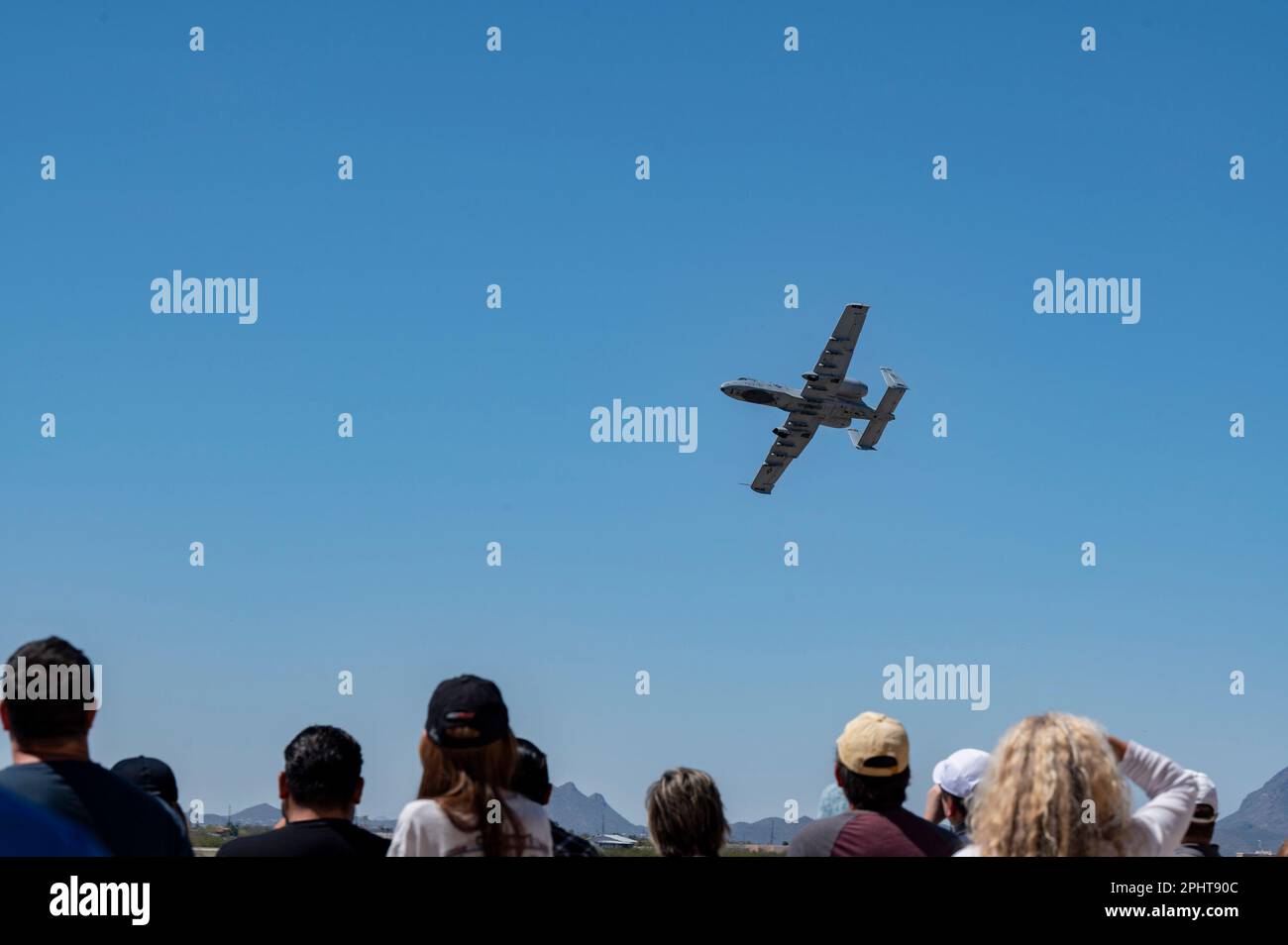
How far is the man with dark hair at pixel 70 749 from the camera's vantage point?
7.71 meters

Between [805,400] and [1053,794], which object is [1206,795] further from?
[805,400]

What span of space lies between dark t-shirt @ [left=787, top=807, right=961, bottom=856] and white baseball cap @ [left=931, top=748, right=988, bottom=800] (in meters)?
1.77

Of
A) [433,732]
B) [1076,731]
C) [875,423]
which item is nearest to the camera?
[1076,731]

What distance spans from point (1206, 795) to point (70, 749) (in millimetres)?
7174

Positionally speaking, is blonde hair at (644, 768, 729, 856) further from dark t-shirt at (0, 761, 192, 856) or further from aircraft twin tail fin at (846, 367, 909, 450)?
aircraft twin tail fin at (846, 367, 909, 450)

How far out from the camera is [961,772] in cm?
1120

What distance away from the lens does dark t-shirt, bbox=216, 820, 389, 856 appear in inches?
339

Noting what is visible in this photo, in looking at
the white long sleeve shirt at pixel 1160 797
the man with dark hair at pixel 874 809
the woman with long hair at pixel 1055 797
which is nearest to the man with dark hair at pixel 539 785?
the man with dark hair at pixel 874 809

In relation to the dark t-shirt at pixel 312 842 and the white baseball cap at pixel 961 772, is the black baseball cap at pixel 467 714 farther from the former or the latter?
the white baseball cap at pixel 961 772
